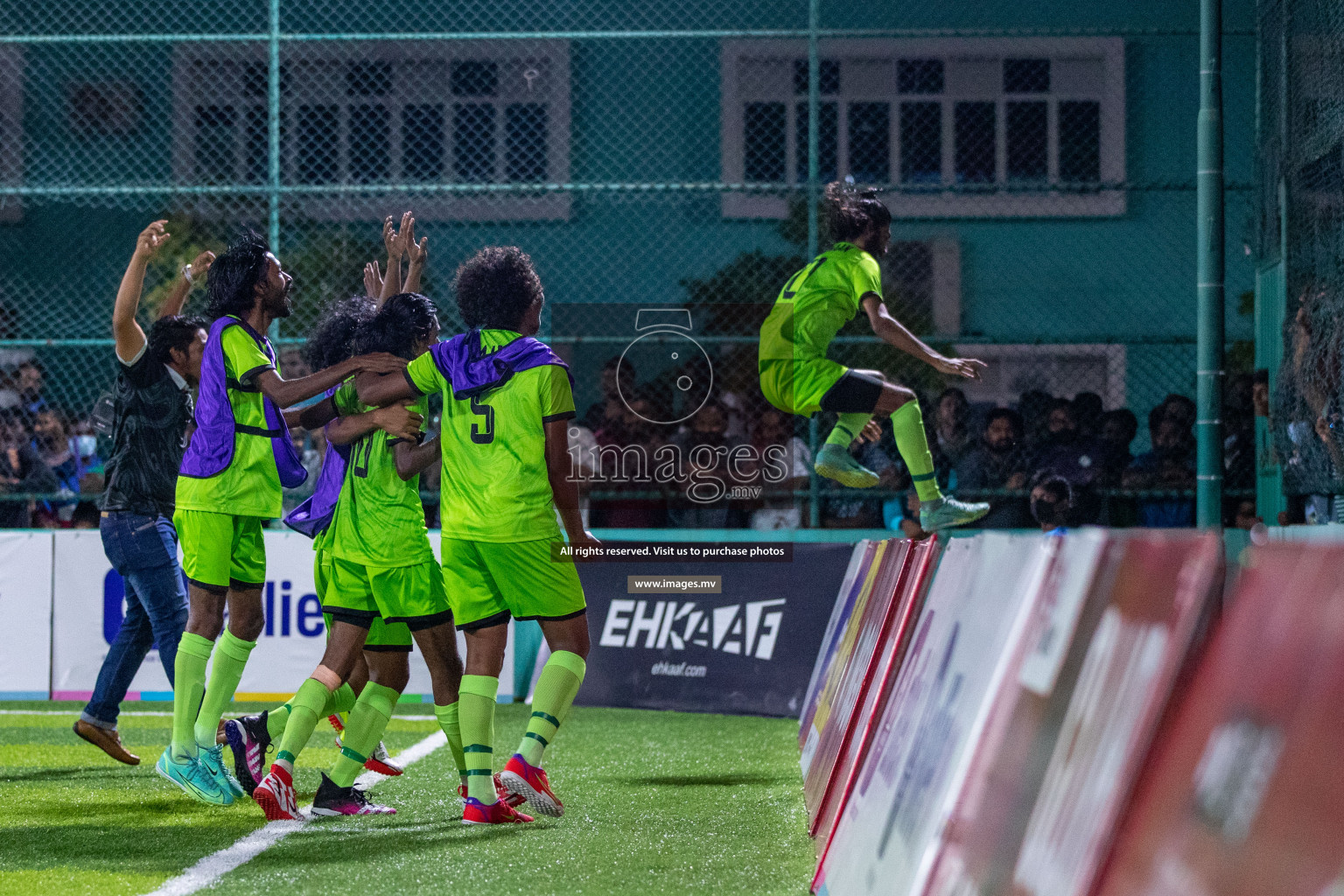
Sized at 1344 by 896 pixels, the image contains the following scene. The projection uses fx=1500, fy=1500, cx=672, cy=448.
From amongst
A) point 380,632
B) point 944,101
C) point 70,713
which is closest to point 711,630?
point 70,713

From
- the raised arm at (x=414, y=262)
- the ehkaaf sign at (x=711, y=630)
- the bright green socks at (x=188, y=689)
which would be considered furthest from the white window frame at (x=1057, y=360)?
the bright green socks at (x=188, y=689)

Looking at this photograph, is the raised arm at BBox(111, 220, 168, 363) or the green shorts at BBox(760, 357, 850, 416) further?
the green shorts at BBox(760, 357, 850, 416)

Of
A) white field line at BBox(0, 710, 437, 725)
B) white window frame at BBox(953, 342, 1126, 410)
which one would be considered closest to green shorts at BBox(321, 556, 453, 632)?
white field line at BBox(0, 710, 437, 725)

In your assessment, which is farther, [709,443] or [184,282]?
[709,443]

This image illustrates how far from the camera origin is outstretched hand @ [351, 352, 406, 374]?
5230 millimetres

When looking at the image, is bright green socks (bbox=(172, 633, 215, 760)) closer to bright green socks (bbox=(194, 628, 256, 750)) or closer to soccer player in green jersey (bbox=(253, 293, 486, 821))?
bright green socks (bbox=(194, 628, 256, 750))

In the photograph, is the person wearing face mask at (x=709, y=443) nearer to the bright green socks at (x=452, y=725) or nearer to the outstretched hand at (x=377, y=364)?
the bright green socks at (x=452, y=725)

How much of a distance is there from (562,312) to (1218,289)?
5.07 metres

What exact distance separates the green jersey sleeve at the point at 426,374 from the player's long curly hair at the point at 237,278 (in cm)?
97

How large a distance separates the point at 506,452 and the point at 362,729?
1.08 meters

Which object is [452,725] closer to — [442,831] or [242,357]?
[442,831]

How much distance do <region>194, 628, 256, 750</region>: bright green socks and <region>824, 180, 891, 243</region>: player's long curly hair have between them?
3187mm

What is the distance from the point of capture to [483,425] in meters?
5.04

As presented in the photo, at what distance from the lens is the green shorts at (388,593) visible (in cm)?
514
